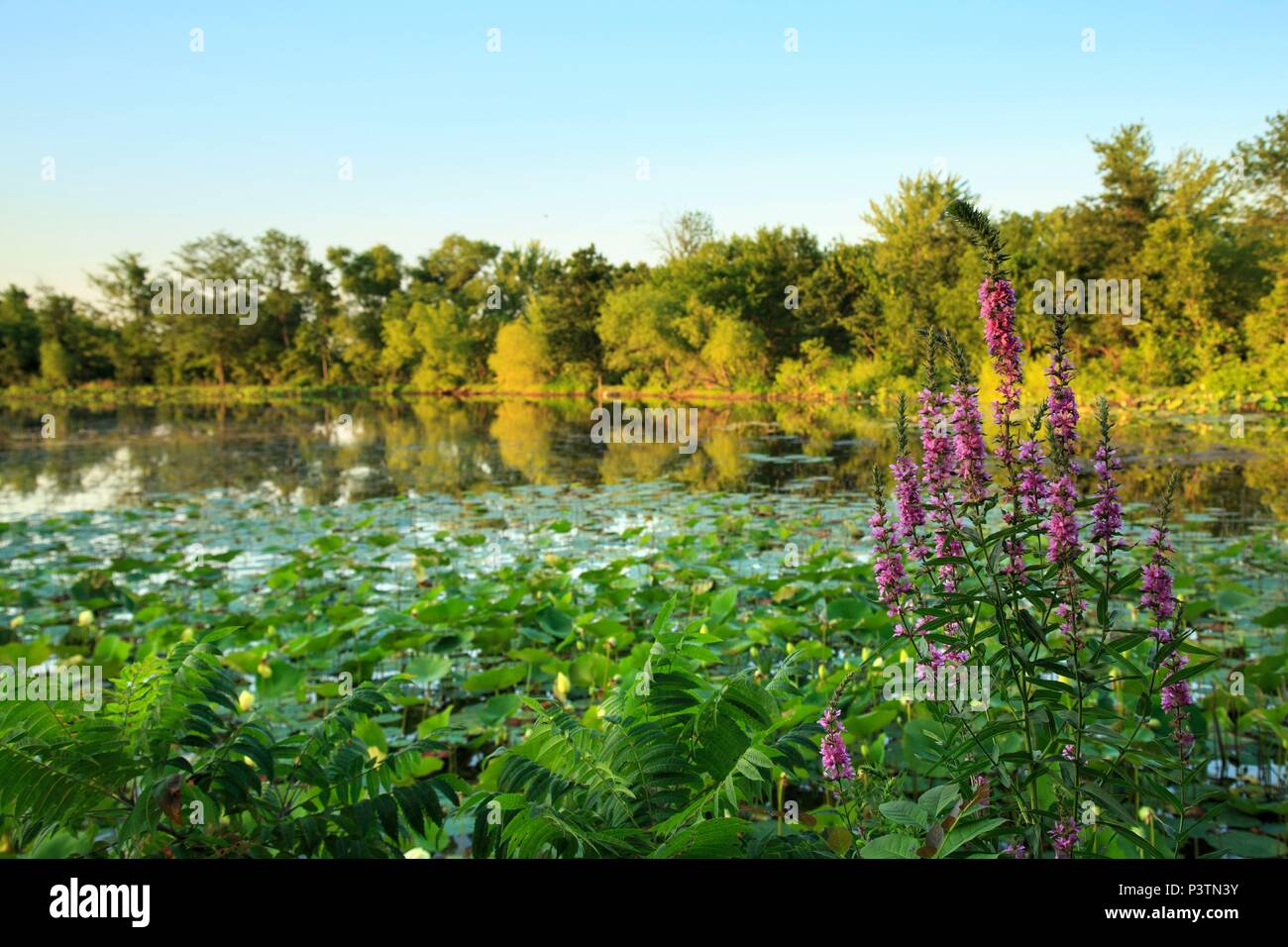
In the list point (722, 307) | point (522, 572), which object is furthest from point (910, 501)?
point (722, 307)

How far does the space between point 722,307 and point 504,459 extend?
2136cm

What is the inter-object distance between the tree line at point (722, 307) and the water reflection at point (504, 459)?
3464mm

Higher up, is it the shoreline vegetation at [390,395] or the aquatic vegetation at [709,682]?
the shoreline vegetation at [390,395]

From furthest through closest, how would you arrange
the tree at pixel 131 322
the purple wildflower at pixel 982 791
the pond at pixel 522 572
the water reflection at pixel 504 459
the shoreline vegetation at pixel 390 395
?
the tree at pixel 131 322, the shoreline vegetation at pixel 390 395, the water reflection at pixel 504 459, the pond at pixel 522 572, the purple wildflower at pixel 982 791

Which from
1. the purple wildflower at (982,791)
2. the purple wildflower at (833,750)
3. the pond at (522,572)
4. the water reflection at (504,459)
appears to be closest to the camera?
the purple wildflower at (982,791)

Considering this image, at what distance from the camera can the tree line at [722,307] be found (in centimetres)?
2192

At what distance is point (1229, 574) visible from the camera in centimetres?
534

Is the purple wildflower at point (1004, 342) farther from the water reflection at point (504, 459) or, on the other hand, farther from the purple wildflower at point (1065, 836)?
the water reflection at point (504, 459)

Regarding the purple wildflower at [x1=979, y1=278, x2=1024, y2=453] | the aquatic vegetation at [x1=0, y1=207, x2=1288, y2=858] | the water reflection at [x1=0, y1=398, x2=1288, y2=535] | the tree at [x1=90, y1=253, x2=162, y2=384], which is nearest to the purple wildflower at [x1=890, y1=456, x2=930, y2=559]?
the aquatic vegetation at [x1=0, y1=207, x2=1288, y2=858]

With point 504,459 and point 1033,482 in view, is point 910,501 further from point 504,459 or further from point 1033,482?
point 504,459

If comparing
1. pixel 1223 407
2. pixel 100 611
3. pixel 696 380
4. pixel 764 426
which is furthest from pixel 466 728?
pixel 696 380

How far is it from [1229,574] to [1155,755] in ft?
16.2

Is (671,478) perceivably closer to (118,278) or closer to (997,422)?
(997,422)

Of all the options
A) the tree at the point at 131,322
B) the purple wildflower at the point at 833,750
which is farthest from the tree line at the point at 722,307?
the purple wildflower at the point at 833,750
